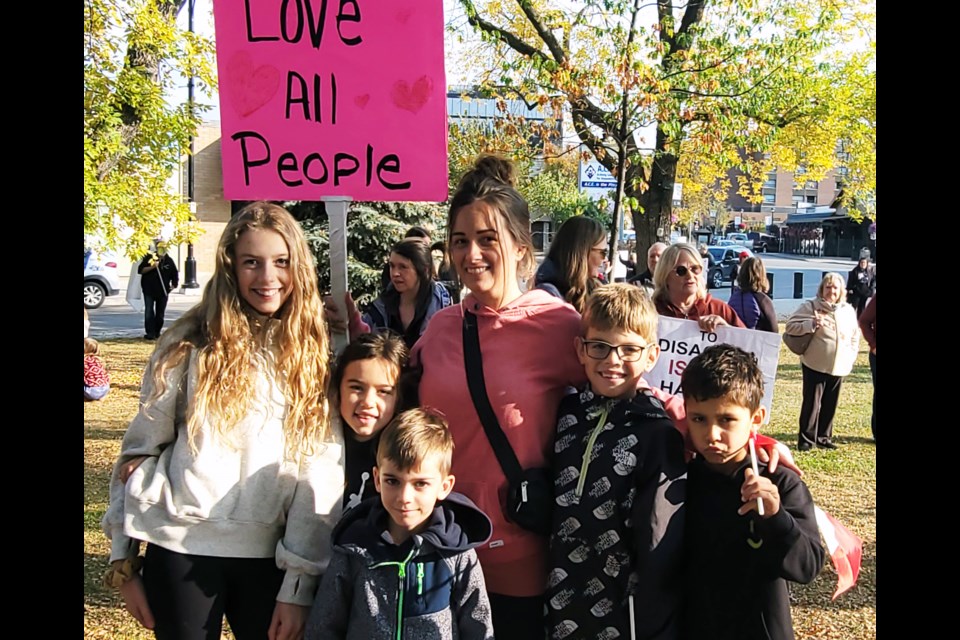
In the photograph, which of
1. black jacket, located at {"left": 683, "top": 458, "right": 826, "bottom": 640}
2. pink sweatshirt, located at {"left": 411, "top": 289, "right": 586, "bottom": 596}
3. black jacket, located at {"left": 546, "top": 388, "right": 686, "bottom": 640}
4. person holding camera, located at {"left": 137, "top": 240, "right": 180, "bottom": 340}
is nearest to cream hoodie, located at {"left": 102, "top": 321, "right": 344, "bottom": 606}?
pink sweatshirt, located at {"left": 411, "top": 289, "right": 586, "bottom": 596}

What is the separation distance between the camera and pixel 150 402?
2.34 metres

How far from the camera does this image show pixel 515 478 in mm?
2271

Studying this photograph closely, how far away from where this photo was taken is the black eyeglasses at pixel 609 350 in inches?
89.8

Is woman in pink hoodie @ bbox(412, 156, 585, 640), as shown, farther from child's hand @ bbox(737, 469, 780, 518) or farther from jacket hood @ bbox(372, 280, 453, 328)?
jacket hood @ bbox(372, 280, 453, 328)

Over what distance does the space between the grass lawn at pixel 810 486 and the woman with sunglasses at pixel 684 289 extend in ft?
4.13

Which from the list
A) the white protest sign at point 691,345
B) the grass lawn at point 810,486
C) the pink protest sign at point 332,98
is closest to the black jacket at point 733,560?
the pink protest sign at point 332,98

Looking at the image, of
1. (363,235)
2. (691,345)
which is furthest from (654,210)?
(691,345)

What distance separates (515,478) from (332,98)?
4.48ft

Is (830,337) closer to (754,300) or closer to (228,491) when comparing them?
(754,300)

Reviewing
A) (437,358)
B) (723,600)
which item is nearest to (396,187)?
A: (437,358)

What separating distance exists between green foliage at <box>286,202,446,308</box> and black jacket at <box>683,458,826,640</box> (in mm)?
12262

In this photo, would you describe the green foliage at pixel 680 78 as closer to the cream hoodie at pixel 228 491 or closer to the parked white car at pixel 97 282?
the cream hoodie at pixel 228 491
